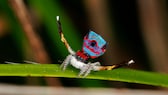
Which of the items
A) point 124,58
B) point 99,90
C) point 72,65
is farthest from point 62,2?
point 72,65

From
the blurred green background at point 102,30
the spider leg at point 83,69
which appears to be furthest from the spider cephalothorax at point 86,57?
the blurred green background at point 102,30

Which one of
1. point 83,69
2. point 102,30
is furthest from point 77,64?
point 102,30

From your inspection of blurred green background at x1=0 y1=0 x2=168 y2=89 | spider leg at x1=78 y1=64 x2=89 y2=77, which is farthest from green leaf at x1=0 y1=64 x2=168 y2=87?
blurred green background at x1=0 y1=0 x2=168 y2=89

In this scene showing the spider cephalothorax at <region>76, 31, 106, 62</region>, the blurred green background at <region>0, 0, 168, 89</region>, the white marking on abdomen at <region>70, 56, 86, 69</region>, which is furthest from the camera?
the blurred green background at <region>0, 0, 168, 89</region>

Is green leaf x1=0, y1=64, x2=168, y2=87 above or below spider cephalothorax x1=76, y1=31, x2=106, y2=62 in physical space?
below

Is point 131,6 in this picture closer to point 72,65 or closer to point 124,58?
point 124,58

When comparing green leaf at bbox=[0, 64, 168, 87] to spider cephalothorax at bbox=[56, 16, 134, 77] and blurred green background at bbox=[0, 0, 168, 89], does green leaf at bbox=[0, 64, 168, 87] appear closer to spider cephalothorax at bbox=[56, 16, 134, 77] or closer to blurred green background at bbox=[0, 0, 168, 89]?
spider cephalothorax at bbox=[56, 16, 134, 77]

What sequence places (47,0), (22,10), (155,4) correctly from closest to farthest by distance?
(22,10)
(47,0)
(155,4)
